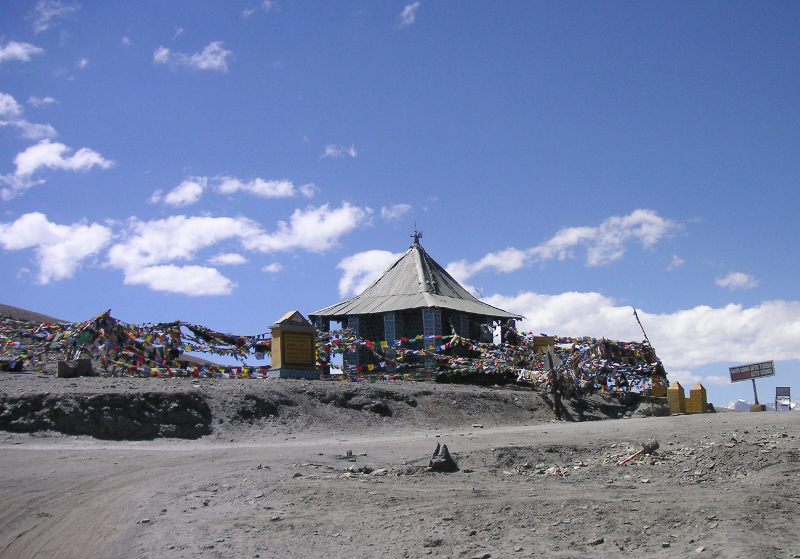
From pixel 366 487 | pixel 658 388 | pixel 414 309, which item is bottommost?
pixel 366 487

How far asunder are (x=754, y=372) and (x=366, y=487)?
16.4 metres

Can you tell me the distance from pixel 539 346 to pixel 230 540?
23.7m

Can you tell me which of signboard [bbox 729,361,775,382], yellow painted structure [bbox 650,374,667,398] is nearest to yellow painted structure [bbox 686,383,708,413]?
signboard [bbox 729,361,775,382]

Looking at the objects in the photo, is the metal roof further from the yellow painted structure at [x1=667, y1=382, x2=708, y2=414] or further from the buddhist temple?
the yellow painted structure at [x1=667, y1=382, x2=708, y2=414]

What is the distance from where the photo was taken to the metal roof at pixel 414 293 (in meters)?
32.5

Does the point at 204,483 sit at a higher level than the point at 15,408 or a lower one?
lower

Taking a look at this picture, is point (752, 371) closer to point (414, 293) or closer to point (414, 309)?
point (414, 309)

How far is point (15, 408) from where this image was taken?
16297 millimetres

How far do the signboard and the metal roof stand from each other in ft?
35.4

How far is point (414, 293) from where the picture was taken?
33.4 m

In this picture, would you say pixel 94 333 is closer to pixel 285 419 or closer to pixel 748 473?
pixel 285 419

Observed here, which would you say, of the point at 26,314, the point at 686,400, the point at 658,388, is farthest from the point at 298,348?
the point at 26,314

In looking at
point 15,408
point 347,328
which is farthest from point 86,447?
point 347,328

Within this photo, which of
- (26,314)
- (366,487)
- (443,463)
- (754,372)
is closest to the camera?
(366,487)
